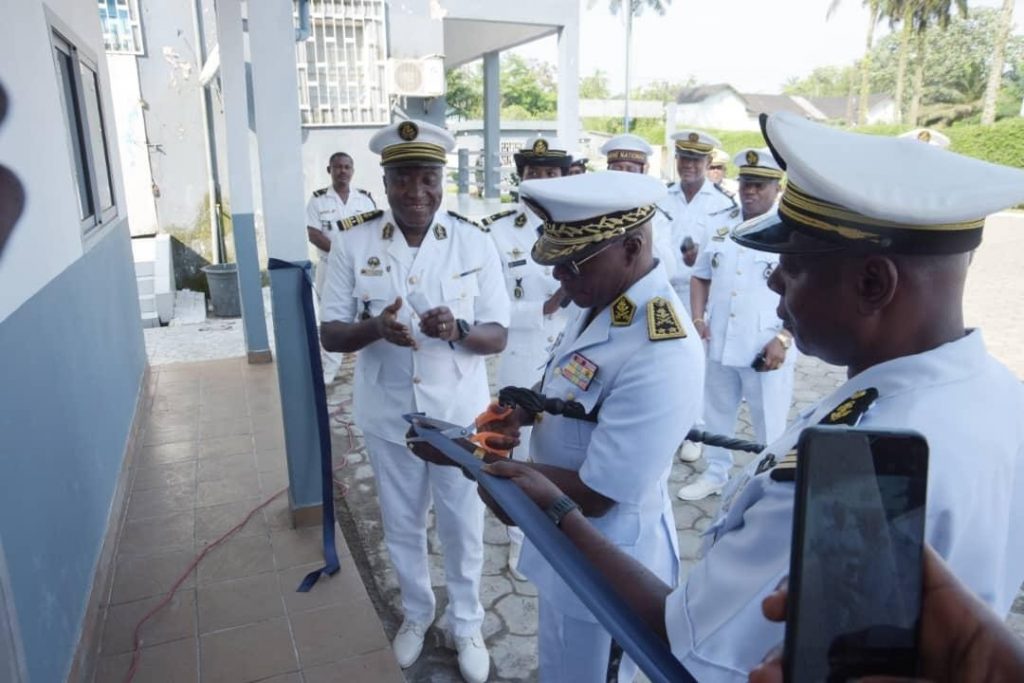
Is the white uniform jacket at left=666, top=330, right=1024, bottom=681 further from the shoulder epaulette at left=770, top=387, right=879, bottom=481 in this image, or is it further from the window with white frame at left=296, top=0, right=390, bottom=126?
the window with white frame at left=296, top=0, right=390, bottom=126

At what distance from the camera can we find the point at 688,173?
5461mm

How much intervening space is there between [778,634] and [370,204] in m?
6.85

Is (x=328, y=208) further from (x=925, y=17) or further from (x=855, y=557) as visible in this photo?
(x=925, y=17)

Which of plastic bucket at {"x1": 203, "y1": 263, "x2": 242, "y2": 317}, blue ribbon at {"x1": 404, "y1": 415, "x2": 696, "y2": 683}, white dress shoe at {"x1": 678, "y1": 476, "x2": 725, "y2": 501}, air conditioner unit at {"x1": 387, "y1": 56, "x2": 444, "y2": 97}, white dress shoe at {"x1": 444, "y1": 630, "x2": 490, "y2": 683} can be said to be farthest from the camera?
air conditioner unit at {"x1": 387, "y1": 56, "x2": 444, "y2": 97}

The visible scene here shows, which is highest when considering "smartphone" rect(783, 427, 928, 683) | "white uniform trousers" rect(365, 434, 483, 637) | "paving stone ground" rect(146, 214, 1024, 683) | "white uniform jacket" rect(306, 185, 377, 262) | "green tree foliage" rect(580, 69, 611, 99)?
"green tree foliage" rect(580, 69, 611, 99)

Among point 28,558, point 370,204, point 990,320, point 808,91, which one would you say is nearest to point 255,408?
point 370,204

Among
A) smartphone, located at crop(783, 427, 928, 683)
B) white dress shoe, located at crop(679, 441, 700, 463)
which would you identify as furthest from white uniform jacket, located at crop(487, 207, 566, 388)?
smartphone, located at crop(783, 427, 928, 683)

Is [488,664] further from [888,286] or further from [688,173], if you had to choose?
[688,173]

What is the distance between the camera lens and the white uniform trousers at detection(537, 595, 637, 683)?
191 cm

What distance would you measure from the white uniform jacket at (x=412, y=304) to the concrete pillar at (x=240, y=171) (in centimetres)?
367

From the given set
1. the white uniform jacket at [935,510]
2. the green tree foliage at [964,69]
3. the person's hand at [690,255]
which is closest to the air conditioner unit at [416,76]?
the person's hand at [690,255]

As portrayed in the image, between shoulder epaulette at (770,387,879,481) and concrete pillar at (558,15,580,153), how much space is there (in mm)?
8079

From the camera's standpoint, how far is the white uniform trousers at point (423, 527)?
2754 millimetres

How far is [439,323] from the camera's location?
2.57 metres
